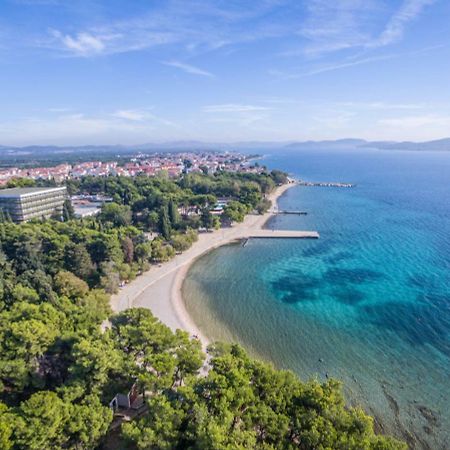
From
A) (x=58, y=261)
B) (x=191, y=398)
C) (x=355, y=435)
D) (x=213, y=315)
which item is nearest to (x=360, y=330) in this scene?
(x=213, y=315)

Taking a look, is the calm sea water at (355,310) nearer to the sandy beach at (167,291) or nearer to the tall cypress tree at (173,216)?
the sandy beach at (167,291)

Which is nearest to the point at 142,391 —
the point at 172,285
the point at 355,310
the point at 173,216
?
the point at 172,285

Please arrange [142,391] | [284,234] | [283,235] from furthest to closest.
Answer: [284,234] → [283,235] → [142,391]

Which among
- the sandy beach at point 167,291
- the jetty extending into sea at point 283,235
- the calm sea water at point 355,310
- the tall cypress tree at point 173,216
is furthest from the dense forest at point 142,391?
the jetty extending into sea at point 283,235

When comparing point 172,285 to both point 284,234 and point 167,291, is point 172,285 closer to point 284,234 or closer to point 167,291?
point 167,291

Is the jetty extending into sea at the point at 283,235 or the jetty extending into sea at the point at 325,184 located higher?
the jetty extending into sea at the point at 325,184

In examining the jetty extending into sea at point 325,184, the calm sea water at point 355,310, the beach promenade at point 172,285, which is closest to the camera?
the calm sea water at point 355,310
